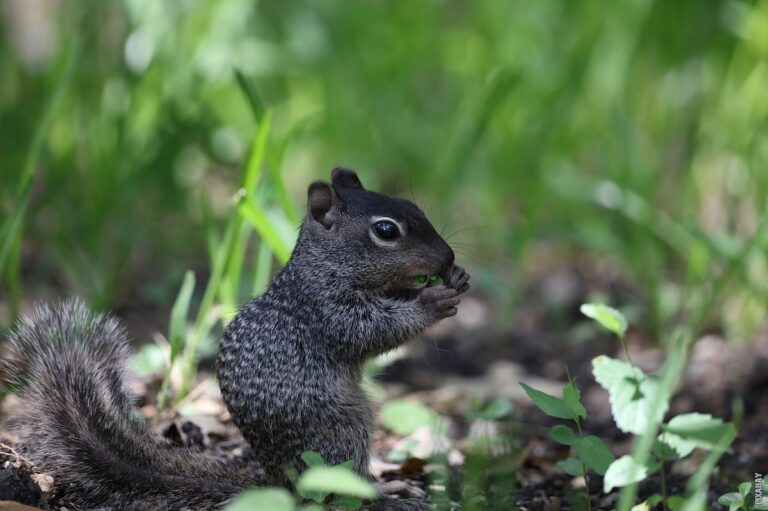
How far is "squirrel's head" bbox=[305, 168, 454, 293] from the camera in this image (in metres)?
3.08

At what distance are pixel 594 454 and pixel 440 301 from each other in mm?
839

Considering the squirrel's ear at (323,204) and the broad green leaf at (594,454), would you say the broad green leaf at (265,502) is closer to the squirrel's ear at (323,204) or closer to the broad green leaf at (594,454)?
the broad green leaf at (594,454)

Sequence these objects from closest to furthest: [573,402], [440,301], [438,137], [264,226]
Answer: [573,402], [440,301], [264,226], [438,137]

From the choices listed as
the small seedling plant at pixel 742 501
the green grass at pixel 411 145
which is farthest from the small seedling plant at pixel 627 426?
the green grass at pixel 411 145

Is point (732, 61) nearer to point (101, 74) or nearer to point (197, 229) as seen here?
point (197, 229)

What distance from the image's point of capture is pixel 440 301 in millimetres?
3070

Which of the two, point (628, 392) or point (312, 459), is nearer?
point (628, 392)

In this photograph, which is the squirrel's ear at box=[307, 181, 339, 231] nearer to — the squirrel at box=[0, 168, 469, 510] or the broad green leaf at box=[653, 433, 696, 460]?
the squirrel at box=[0, 168, 469, 510]

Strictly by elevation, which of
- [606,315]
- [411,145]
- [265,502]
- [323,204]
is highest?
[411,145]

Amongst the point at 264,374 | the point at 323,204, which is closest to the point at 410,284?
the point at 323,204

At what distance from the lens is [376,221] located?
122 inches

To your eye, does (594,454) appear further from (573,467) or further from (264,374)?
(264,374)

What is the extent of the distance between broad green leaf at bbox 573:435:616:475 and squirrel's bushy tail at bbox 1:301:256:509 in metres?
0.97

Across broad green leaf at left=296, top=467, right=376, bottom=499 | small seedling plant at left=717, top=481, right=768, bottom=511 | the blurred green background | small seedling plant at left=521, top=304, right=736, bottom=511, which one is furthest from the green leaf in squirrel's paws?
the blurred green background
